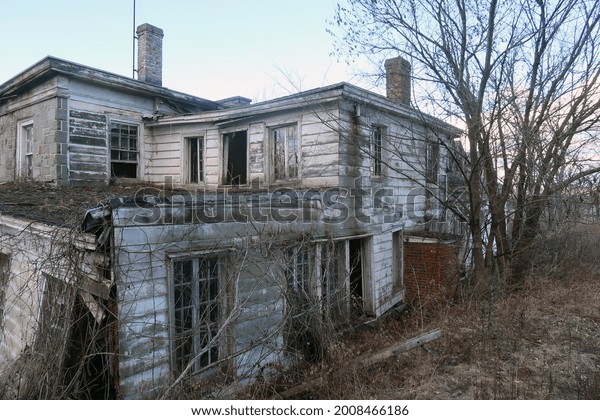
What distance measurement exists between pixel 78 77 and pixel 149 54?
3.18 meters

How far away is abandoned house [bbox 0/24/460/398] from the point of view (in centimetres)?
495

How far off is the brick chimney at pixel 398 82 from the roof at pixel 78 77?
645 cm

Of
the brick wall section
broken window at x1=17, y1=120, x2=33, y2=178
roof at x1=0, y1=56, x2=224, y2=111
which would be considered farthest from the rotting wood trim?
broken window at x1=17, y1=120, x2=33, y2=178

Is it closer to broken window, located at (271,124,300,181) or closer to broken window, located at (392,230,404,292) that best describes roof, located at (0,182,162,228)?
broken window, located at (271,124,300,181)

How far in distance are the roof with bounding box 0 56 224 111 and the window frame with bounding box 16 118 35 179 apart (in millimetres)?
1044

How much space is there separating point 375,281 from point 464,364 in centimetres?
427

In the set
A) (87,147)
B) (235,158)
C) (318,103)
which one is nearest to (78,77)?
(87,147)

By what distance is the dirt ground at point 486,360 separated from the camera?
16.5ft

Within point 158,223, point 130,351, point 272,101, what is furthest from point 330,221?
point 130,351

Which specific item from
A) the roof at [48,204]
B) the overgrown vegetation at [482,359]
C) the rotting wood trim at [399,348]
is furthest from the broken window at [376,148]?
the roof at [48,204]

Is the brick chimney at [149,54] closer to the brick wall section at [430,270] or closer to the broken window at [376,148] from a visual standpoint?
the broken window at [376,148]

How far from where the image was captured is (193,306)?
225 inches
